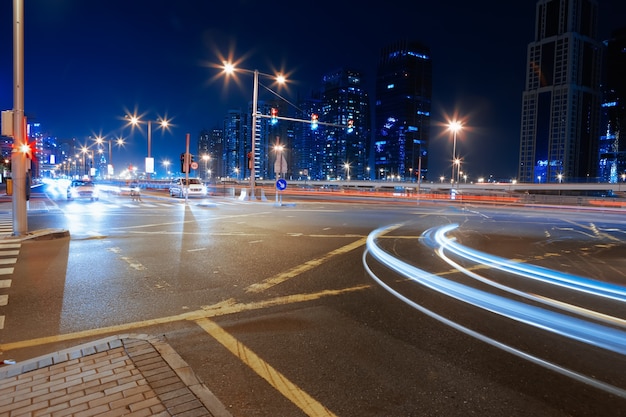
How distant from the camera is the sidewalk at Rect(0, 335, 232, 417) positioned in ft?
11.2

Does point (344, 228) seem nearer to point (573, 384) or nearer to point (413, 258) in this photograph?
point (413, 258)

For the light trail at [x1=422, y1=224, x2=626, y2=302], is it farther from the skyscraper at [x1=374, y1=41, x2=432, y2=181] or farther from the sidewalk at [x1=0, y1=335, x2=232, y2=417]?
the skyscraper at [x1=374, y1=41, x2=432, y2=181]

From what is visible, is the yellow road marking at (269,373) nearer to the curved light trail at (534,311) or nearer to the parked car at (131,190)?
the curved light trail at (534,311)

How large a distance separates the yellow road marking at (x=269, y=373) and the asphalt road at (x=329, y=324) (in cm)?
2

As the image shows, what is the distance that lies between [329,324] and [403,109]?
190m

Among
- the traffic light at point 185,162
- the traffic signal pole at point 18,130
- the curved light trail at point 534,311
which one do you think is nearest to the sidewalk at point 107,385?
the curved light trail at point 534,311

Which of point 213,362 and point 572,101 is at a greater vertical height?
point 572,101

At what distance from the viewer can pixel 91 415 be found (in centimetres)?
334

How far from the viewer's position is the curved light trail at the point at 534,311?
4.87m

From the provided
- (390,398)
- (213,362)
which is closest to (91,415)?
(213,362)

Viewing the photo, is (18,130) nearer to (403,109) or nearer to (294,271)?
(294,271)

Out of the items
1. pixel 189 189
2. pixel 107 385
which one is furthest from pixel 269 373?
pixel 189 189

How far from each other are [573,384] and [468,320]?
188 cm

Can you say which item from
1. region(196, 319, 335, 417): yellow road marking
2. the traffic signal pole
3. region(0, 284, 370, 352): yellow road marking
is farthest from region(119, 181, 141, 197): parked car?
region(196, 319, 335, 417): yellow road marking
